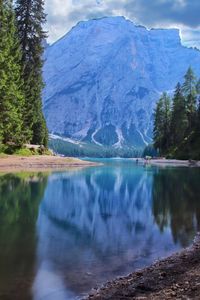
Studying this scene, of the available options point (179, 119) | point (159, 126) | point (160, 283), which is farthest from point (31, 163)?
point (159, 126)

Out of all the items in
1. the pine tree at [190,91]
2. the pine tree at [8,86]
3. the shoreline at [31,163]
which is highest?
the pine tree at [190,91]

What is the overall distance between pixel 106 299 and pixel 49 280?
2.60 metres

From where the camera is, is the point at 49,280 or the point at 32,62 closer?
the point at 49,280

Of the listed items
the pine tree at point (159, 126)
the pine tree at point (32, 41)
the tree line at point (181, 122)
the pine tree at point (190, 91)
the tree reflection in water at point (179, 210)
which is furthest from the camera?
the pine tree at point (159, 126)

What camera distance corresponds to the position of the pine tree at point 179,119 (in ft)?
434

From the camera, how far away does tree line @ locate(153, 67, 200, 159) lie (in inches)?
4552

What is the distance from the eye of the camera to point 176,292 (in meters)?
9.82

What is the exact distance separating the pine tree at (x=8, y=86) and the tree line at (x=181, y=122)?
54551 mm

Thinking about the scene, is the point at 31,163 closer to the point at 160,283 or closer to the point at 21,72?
the point at 21,72

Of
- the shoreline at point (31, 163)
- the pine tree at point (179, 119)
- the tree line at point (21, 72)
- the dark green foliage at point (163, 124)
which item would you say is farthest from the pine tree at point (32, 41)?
the dark green foliage at point (163, 124)

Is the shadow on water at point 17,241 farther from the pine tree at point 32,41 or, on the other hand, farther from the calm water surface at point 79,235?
the pine tree at point 32,41

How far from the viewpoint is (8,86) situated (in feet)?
192

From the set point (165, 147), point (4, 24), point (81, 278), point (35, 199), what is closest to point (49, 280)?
point (81, 278)

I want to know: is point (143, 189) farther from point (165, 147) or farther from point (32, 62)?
point (165, 147)
